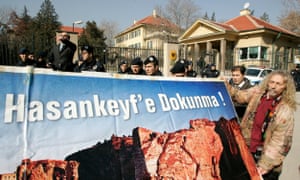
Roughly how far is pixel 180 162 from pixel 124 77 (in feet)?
2.65

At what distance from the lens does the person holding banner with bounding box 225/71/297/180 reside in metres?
1.91

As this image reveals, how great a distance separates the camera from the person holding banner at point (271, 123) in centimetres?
191

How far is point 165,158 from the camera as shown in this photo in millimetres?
1524

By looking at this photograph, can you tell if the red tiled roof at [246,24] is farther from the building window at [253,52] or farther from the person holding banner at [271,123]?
the person holding banner at [271,123]

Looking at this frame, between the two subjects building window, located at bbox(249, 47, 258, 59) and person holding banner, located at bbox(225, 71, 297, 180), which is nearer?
person holding banner, located at bbox(225, 71, 297, 180)

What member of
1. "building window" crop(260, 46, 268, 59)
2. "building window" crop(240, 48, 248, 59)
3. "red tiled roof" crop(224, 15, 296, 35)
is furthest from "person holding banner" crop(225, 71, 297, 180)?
"building window" crop(240, 48, 248, 59)

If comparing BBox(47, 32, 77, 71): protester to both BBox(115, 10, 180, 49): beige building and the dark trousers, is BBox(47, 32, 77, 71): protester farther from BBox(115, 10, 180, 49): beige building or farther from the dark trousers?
BBox(115, 10, 180, 49): beige building

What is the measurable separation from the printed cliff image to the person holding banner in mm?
123

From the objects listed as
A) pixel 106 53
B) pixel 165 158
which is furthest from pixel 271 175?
pixel 106 53

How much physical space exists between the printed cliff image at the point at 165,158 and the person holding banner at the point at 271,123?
0.12 meters

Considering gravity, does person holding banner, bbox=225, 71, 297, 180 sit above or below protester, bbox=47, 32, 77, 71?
below

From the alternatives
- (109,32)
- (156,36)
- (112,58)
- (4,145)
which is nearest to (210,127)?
(4,145)

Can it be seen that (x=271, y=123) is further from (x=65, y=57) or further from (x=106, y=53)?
(x=106, y=53)

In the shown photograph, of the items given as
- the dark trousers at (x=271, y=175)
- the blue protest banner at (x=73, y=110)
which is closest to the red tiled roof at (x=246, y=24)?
the dark trousers at (x=271, y=175)
